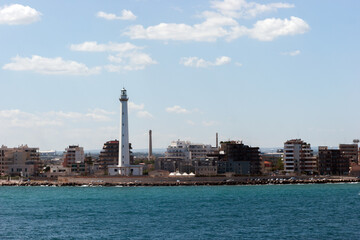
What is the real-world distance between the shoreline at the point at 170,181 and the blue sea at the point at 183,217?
130 ft

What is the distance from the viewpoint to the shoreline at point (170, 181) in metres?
159

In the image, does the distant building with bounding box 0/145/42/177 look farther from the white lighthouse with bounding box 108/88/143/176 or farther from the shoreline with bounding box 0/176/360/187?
the white lighthouse with bounding box 108/88/143/176

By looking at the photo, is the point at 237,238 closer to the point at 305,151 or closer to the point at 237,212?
the point at 237,212

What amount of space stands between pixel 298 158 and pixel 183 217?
104980 mm

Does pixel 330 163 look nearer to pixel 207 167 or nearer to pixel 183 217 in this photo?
pixel 207 167

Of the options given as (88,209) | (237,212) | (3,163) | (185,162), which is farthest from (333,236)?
(3,163)

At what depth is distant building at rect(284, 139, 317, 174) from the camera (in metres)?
181

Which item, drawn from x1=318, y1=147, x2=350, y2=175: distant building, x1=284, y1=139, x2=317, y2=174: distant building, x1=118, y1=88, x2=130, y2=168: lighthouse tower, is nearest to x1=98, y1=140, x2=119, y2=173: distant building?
x1=118, y1=88, x2=130, y2=168: lighthouse tower

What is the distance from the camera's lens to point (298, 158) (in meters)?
182

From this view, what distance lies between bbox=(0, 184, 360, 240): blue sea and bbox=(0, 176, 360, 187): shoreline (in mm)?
39595

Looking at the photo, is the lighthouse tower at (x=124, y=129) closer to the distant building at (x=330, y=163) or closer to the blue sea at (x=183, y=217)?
the blue sea at (x=183, y=217)

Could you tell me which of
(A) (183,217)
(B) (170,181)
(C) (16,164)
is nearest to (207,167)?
(B) (170,181)

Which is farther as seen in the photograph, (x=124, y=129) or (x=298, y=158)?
(x=298, y=158)

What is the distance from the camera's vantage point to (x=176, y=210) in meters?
90.1
